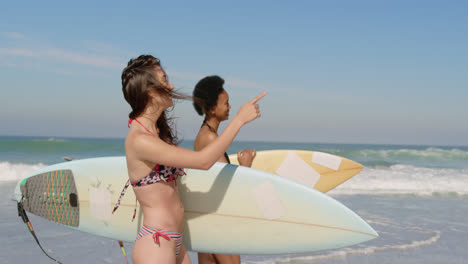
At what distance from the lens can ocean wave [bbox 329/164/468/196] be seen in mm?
8992

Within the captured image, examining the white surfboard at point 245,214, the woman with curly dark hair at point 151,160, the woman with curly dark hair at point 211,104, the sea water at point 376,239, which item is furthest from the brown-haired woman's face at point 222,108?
the sea water at point 376,239

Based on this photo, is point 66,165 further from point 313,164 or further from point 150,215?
point 313,164

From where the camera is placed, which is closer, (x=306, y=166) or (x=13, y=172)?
(x=306, y=166)

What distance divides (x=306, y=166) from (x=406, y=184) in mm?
8025

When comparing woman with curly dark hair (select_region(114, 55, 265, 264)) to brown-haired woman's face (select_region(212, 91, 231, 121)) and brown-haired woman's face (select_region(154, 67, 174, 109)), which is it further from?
brown-haired woman's face (select_region(212, 91, 231, 121))

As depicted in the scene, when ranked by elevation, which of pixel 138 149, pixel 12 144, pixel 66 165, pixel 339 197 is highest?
pixel 138 149

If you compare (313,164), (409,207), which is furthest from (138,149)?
(409,207)

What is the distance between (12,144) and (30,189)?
22295mm

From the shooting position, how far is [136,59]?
5.05 ft

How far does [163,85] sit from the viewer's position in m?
1.50

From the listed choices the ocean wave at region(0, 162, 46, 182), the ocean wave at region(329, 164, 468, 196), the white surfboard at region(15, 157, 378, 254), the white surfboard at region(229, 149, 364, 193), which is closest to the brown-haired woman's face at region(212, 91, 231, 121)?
the white surfboard at region(15, 157, 378, 254)

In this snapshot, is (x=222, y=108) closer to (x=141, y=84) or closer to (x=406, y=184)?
(x=141, y=84)

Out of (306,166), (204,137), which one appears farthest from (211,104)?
(306,166)

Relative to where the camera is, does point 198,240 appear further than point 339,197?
No
